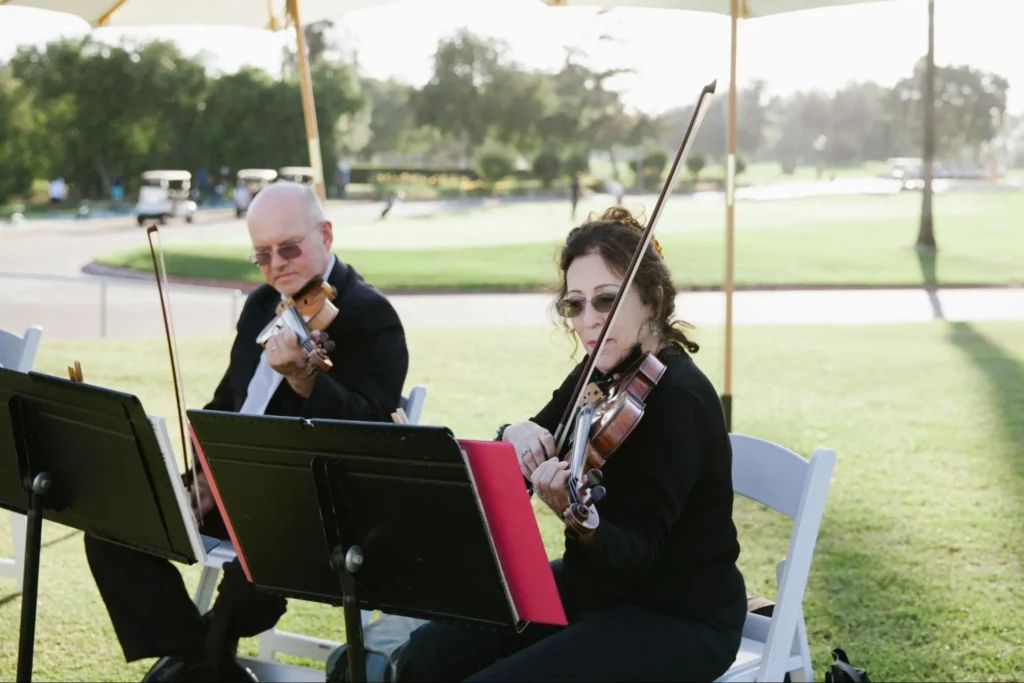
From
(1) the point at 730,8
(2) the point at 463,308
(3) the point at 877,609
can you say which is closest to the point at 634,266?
(3) the point at 877,609

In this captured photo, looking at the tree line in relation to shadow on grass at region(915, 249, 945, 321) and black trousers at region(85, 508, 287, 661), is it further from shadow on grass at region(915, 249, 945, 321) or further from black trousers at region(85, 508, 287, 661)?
black trousers at region(85, 508, 287, 661)

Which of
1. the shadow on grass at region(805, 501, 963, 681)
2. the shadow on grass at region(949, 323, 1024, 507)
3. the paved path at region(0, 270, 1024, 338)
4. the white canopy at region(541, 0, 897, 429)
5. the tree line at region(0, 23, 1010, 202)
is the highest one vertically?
the tree line at region(0, 23, 1010, 202)

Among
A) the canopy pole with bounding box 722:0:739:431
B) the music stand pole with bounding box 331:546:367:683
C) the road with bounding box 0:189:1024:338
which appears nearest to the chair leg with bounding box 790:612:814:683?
the music stand pole with bounding box 331:546:367:683

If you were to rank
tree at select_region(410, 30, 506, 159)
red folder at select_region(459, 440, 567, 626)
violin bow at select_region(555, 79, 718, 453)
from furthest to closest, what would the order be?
tree at select_region(410, 30, 506, 159) → violin bow at select_region(555, 79, 718, 453) → red folder at select_region(459, 440, 567, 626)

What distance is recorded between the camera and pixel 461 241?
30.2 m

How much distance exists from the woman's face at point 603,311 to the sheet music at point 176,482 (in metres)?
0.88

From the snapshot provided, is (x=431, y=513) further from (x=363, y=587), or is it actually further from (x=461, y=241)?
(x=461, y=241)

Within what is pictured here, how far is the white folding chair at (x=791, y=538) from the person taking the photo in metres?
2.45

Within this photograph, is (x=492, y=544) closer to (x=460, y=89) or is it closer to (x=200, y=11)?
(x=200, y=11)

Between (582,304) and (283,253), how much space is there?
1.11 metres

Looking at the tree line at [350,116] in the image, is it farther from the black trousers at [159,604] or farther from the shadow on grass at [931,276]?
the black trousers at [159,604]

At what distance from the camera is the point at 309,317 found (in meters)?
3.18

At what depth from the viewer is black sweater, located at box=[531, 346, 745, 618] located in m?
2.27

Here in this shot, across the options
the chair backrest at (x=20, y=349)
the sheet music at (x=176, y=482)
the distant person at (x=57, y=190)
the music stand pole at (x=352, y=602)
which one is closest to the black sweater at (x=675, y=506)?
the music stand pole at (x=352, y=602)
